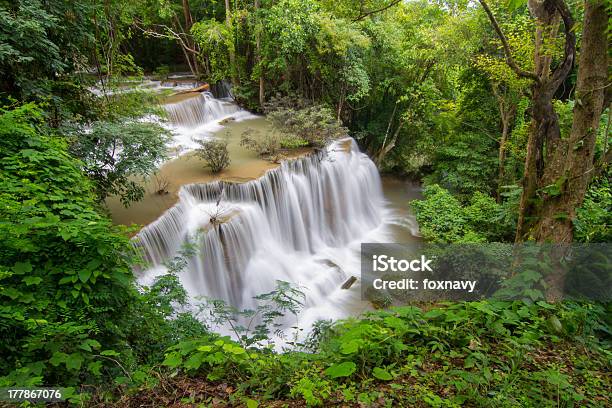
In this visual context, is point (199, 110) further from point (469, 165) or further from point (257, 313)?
point (257, 313)

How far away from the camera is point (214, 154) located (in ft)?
27.1

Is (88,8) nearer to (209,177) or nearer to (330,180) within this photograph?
(209,177)

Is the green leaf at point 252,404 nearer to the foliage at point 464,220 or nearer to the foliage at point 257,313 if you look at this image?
the foliage at point 257,313

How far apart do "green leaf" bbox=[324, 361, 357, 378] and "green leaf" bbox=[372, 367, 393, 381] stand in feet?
0.56

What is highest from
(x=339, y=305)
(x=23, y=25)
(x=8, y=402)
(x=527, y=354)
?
(x=23, y=25)

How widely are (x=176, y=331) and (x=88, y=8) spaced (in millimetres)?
4771

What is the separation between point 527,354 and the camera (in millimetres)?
2982

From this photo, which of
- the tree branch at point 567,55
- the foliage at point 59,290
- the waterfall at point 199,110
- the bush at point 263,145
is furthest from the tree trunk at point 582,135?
the waterfall at point 199,110

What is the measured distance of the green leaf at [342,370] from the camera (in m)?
2.54

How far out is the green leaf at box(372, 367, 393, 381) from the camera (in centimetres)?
260

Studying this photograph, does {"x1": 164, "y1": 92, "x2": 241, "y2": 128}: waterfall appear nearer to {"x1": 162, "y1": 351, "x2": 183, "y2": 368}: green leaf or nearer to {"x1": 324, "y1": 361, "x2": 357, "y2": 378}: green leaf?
{"x1": 162, "y1": 351, "x2": 183, "y2": 368}: green leaf

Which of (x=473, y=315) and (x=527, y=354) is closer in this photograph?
(x=527, y=354)

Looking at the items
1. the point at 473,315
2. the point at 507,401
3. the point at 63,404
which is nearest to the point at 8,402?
the point at 63,404

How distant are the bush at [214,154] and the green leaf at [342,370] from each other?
6.44m
